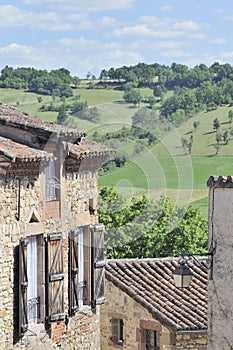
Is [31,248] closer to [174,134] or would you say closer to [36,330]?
[36,330]

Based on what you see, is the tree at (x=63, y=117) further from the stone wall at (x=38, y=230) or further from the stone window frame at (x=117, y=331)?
the stone window frame at (x=117, y=331)

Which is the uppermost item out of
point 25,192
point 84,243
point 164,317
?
point 25,192

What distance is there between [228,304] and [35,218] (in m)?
3.74

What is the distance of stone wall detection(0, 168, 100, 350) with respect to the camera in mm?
16891

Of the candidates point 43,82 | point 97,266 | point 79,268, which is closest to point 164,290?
point 97,266

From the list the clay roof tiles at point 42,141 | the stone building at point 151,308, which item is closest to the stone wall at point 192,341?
the stone building at point 151,308

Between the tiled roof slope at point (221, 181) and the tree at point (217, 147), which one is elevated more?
the tiled roof slope at point (221, 181)

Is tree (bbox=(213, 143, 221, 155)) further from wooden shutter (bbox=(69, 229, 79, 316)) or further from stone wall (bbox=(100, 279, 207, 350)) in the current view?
wooden shutter (bbox=(69, 229, 79, 316))

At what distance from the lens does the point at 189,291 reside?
2181 centimetres

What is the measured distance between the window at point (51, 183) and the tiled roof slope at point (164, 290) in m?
3.36

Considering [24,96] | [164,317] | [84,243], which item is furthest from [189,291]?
[24,96]

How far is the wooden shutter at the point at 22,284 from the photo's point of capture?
1716 centimetres

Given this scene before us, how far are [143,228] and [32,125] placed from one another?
20.4 m

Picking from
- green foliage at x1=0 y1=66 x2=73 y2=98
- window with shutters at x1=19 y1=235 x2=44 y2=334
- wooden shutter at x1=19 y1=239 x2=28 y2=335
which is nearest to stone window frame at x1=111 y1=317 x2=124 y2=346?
window with shutters at x1=19 y1=235 x2=44 y2=334
